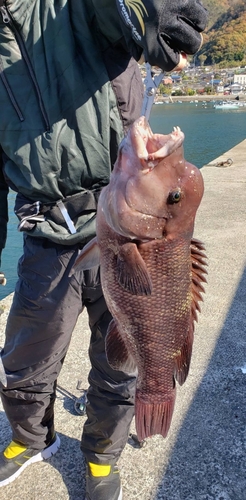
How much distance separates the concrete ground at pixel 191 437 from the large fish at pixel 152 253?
2.75ft

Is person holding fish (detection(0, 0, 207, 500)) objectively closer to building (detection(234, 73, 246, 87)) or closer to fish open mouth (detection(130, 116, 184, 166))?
fish open mouth (detection(130, 116, 184, 166))

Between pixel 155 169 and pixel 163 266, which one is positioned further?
pixel 163 266

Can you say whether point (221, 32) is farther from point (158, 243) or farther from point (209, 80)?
point (158, 243)

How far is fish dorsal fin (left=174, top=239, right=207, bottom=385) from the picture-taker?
193cm

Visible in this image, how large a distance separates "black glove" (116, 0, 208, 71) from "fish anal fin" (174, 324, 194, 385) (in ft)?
3.62

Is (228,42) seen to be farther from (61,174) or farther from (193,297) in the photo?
(193,297)

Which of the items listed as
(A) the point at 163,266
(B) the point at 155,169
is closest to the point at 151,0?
(B) the point at 155,169

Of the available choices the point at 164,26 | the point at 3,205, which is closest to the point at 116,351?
the point at 3,205

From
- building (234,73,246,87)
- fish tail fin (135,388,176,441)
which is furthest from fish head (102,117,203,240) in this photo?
building (234,73,246,87)

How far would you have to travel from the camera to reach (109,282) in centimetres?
185

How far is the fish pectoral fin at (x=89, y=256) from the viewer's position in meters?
1.90

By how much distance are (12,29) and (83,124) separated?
→ 1.77ft

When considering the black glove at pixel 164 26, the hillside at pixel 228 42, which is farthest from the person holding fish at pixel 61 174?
the hillside at pixel 228 42

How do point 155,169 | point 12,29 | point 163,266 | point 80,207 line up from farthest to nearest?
point 80,207 < point 12,29 < point 163,266 < point 155,169
